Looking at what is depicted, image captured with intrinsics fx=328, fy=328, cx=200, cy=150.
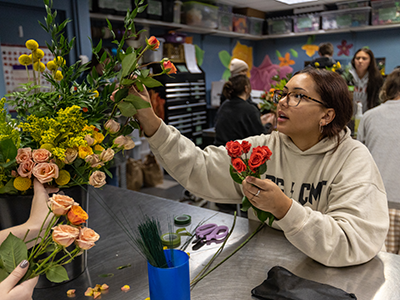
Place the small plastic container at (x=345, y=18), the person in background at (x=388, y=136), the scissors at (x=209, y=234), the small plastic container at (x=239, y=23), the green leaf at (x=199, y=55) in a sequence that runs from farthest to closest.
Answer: the small plastic container at (x=239, y=23), the green leaf at (x=199, y=55), the small plastic container at (x=345, y=18), the person in background at (x=388, y=136), the scissors at (x=209, y=234)

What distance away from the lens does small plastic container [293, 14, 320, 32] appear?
6398 millimetres

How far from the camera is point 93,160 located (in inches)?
32.2

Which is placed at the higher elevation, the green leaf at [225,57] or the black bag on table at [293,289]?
the green leaf at [225,57]

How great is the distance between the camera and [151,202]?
1.46 meters

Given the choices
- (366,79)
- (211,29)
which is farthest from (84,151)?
(211,29)

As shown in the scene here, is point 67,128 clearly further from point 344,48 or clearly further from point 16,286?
point 344,48

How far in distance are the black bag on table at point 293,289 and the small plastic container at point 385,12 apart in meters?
6.08

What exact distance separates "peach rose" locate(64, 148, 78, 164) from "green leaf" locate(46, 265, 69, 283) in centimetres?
30

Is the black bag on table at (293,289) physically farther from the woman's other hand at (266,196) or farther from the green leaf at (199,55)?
the green leaf at (199,55)

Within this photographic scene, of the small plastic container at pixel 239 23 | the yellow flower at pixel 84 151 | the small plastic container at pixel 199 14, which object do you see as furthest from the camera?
the small plastic container at pixel 239 23

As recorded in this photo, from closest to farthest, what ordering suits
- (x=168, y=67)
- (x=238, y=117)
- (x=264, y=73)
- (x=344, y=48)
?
1. (x=168, y=67)
2. (x=238, y=117)
3. (x=344, y=48)
4. (x=264, y=73)

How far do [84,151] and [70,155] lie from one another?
3 centimetres

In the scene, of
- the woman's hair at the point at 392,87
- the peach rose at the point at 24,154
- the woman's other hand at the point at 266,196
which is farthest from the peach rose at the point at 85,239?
the woman's hair at the point at 392,87

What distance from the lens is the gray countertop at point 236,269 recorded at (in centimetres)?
88
